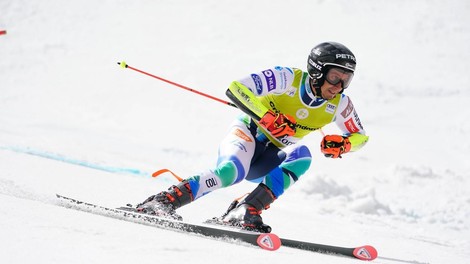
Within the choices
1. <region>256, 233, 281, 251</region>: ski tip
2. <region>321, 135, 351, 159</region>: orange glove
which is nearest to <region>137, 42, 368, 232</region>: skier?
<region>321, 135, 351, 159</region>: orange glove

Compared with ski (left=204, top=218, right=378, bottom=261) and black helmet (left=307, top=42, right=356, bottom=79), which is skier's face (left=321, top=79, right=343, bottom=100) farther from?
ski (left=204, top=218, right=378, bottom=261)

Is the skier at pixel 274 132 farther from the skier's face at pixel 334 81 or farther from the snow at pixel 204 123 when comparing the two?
the snow at pixel 204 123

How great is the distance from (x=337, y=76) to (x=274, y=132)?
731 mm

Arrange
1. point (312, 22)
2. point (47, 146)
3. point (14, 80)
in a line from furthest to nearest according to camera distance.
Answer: point (312, 22) < point (14, 80) < point (47, 146)

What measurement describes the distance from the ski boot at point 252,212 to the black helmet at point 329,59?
3.42 ft

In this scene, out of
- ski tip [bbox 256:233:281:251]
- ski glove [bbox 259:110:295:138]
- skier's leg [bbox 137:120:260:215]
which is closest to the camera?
ski tip [bbox 256:233:281:251]

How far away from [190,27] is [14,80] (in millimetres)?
6666

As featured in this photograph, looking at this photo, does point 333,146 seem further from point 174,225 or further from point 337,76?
point 174,225

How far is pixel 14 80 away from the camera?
63.9ft

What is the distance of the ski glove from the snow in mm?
1020

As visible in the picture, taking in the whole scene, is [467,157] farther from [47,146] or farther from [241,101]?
[241,101]

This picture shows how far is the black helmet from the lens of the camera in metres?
4.93

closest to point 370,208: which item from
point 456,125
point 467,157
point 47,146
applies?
point 47,146

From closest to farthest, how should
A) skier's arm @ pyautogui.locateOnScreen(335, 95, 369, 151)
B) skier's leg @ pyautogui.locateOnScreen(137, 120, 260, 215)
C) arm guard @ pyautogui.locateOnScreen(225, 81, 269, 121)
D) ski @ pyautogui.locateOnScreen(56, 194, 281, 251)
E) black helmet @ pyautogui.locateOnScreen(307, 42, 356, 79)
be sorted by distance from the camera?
ski @ pyautogui.locateOnScreen(56, 194, 281, 251) → skier's leg @ pyautogui.locateOnScreen(137, 120, 260, 215) → arm guard @ pyautogui.locateOnScreen(225, 81, 269, 121) → black helmet @ pyautogui.locateOnScreen(307, 42, 356, 79) → skier's arm @ pyautogui.locateOnScreen(335, 95, 369, 151)
